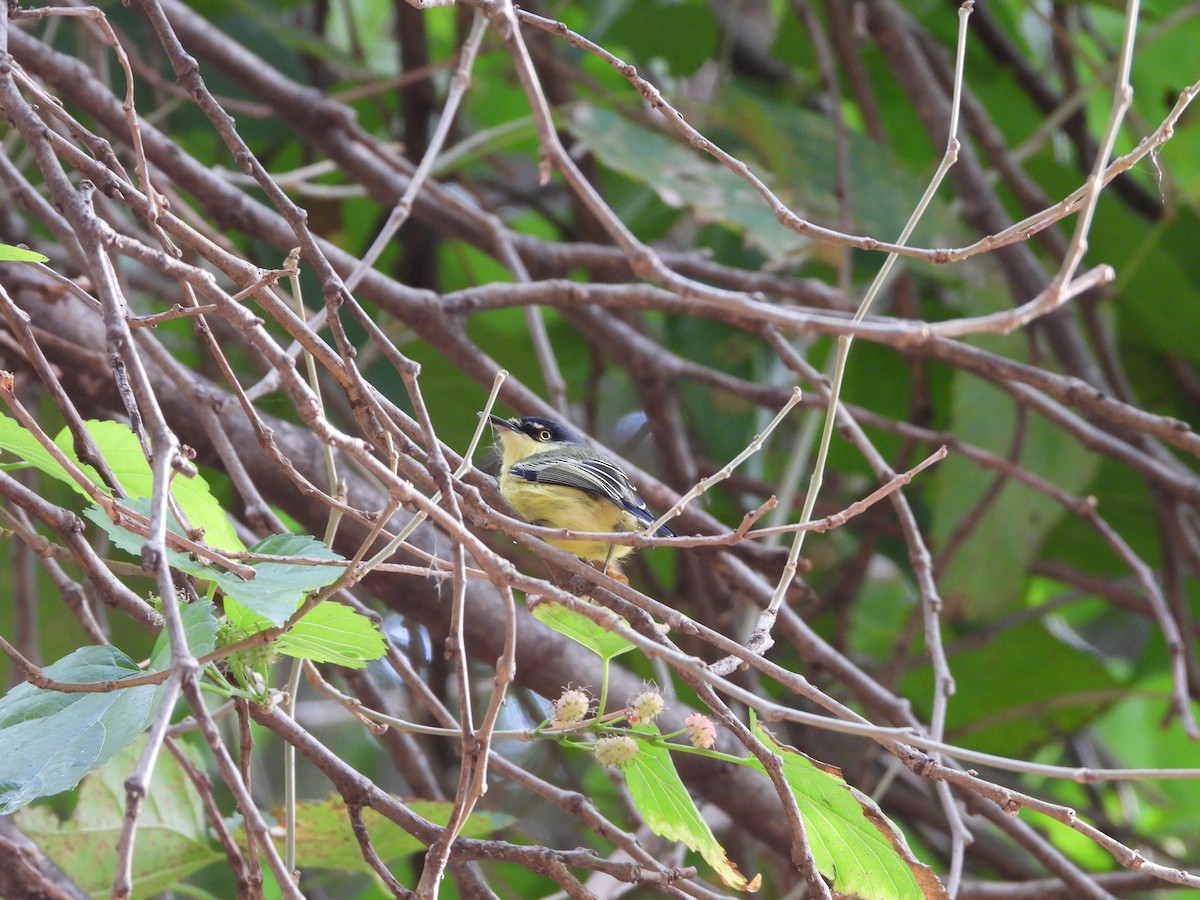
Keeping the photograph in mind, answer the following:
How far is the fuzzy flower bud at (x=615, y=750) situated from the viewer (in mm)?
1499

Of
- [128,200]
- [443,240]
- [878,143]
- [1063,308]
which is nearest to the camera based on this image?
[128,200]

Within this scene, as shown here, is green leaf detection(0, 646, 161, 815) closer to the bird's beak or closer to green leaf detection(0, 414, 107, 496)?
green leaf detection(0, 414, 107, 496)

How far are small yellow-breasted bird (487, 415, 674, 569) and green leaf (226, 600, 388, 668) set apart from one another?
0.78 metres

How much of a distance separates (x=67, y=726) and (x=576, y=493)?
1303mm

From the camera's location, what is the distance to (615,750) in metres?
1.50

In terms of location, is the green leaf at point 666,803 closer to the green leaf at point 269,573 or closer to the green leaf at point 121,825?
the green leaf at point 269,573

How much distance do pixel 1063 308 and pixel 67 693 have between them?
2985 mm

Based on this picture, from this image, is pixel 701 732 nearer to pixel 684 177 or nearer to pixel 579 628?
pixel 579 628

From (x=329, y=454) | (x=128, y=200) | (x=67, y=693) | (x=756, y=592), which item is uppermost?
(x=128, y=200)

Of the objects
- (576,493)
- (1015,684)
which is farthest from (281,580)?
(1015,684)

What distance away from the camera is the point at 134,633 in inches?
120

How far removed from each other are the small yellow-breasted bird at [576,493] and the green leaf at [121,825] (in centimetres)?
81

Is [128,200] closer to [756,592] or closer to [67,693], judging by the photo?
[67,693]

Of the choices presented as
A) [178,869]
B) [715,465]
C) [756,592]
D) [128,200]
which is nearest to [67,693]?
[128,200]
